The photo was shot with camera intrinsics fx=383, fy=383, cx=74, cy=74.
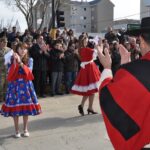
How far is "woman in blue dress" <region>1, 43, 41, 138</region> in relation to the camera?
6.71 metres

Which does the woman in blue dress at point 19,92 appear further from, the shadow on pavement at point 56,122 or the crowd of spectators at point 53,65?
the crowd of spectators at point 53,65

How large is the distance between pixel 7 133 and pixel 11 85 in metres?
0.97

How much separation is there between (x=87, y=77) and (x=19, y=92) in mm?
2469

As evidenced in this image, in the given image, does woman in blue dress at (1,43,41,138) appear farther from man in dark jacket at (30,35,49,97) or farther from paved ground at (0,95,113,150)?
man in dark jacket at (30,35,49,97)

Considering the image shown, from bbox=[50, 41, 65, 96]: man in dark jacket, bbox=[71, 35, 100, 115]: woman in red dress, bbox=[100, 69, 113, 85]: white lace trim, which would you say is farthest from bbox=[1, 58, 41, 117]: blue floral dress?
bbox=[50, 41, 65, 96]: man in dark jacket

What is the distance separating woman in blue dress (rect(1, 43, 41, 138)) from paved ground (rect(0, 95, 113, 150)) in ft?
1.29

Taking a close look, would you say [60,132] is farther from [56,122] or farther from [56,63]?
[56,63]

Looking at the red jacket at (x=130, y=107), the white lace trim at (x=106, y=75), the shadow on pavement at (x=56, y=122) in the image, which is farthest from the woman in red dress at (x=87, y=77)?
the red jacket at (x=130, y=107)

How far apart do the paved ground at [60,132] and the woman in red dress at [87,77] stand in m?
0.44

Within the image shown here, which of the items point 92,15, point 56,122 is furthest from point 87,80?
point 92,15

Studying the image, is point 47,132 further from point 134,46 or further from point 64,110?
point 134,46

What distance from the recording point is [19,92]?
6738 millimetres

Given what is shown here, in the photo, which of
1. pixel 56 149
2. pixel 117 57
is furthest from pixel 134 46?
pixel 56 149

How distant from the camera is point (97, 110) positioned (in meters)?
9.23
